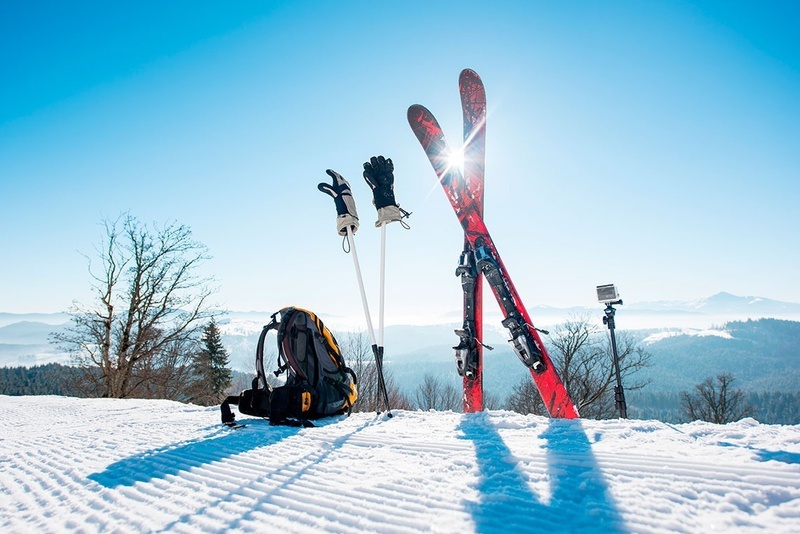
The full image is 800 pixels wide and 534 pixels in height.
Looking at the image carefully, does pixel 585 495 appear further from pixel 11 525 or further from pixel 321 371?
pixel 321 371

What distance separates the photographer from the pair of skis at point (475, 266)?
12.5 feet

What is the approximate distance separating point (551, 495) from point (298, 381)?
244cm

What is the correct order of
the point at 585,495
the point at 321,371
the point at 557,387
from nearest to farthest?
the point at 585,495, the point at 321,371, the point at 557,387

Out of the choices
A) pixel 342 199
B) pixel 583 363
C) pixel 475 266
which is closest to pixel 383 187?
pixel 342 199

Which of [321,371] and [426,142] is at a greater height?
[426,142]

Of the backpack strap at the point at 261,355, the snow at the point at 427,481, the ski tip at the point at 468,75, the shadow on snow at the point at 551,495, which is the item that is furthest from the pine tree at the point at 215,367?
the shadow on snow at the point at 551,495

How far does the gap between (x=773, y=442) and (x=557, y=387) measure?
6.89 ft

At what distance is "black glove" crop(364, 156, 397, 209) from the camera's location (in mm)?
3922

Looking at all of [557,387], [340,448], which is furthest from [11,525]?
[557,387]

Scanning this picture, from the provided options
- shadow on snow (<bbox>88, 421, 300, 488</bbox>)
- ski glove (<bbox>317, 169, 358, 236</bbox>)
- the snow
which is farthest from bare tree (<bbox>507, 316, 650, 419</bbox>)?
shadow on snow (<bbox>88, 421, 300, 488</bbox>)

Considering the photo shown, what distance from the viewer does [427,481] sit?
1461mm

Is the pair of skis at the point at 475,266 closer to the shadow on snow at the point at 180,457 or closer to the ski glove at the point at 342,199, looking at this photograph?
the ski glove at the point at 342,199

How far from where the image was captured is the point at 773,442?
164cm

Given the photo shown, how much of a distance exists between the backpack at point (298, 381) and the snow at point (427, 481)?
1.80 feet
